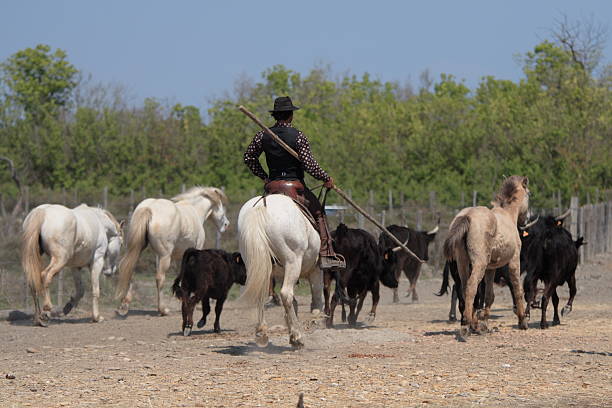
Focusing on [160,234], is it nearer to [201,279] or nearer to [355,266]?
[201,279]

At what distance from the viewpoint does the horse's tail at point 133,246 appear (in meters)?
15.6

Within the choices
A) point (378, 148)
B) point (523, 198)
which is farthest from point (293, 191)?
point (378, 148)

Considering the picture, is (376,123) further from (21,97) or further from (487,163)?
(21,97)

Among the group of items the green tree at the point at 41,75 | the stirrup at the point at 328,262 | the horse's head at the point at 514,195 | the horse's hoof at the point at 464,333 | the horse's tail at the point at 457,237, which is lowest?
the horse's hoof at the point at 464,333

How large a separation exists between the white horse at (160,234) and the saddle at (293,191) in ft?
18.7

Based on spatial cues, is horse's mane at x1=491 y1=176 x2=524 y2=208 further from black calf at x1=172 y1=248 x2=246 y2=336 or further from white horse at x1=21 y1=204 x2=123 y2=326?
white horse at x1=21 y1=204 x2=123 y2=326

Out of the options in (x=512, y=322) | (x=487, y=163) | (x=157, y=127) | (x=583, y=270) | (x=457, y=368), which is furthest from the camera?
(x=157, y=127)

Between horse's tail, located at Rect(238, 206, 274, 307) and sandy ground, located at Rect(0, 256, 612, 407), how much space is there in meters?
0.45

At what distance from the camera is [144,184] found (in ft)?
137

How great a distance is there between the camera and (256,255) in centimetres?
999

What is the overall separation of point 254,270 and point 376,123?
126 ft

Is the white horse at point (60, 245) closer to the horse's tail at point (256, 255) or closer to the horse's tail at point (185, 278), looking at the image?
the horse's tail at point (185, 278)

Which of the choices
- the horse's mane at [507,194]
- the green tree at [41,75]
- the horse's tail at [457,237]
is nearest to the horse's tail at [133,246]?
the horse's tail at [457,237]

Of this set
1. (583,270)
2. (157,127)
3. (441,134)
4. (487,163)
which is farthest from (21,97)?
(583,270)
